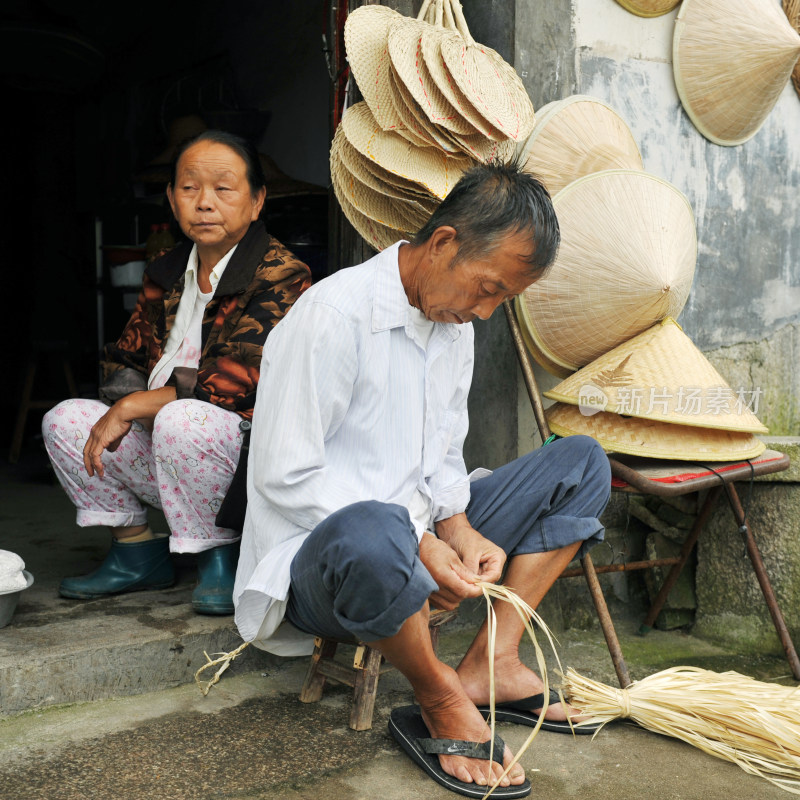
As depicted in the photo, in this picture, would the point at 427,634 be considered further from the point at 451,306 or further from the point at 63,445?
the point at 63,445

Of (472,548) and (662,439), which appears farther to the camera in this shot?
(662,439)

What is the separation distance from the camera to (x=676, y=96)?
10.4 ft

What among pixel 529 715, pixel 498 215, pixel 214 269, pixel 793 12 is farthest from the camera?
pixel 793 12

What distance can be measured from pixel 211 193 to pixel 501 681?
58.4 inches

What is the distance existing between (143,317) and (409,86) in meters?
1.04

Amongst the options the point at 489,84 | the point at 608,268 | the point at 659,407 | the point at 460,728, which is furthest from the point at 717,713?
the point at 489,84

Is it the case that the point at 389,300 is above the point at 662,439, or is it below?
above

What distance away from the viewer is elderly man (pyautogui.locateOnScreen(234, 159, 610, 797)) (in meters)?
1.68

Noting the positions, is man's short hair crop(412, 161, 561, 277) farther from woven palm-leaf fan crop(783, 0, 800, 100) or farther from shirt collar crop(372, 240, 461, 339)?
woven palm-leaf fan crop(783, 0, 800, 100)

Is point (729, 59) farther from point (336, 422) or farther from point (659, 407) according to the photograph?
point (336, 422)

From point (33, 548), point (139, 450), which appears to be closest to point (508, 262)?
point (139, 450)

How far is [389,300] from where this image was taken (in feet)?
6.26

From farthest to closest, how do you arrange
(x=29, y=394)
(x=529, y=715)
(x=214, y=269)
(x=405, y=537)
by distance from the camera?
(x=29, y=394)
(x=214, y=269)
(x=529, y=715)
(x=405, y=537)

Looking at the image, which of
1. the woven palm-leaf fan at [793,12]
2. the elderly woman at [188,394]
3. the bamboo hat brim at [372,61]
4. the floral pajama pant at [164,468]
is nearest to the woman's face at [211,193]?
the elderly woman at [188,394]
